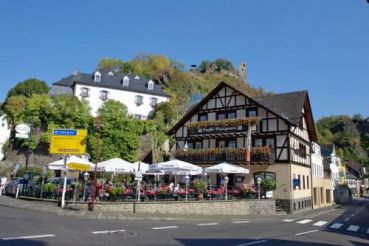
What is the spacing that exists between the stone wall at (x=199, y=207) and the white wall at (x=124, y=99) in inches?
1167

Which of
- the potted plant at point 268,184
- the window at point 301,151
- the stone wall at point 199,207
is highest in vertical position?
the window at point 301,151

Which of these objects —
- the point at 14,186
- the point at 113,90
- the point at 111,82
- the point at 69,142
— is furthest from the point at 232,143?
the point at 111,82

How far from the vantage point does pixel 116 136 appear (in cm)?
4331

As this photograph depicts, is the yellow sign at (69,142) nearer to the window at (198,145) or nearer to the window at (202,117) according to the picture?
the window at (198,145)

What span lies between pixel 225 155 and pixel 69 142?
1440 centimetres

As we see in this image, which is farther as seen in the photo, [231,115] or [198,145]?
[198,145]

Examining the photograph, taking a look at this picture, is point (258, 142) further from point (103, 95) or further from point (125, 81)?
point (125, 81)

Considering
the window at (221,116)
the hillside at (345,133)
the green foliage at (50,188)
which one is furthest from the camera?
the hillside at (345,133)

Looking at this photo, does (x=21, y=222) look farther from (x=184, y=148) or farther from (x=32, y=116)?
(x=32, y=116)

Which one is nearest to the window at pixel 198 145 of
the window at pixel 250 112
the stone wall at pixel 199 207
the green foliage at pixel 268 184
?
the window at pixel 250 112

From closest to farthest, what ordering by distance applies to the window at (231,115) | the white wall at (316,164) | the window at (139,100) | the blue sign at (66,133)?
the blue sign at (66,133) < the window at (231,115) < the white wall at (316,164) < the window at (139,100)

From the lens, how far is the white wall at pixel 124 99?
4884 cm

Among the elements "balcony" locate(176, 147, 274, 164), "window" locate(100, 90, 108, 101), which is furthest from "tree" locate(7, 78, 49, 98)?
"balcony" locate(176, 147, 274, 164)

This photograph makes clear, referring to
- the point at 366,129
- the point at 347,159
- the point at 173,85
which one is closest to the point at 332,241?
the point at 173,85
